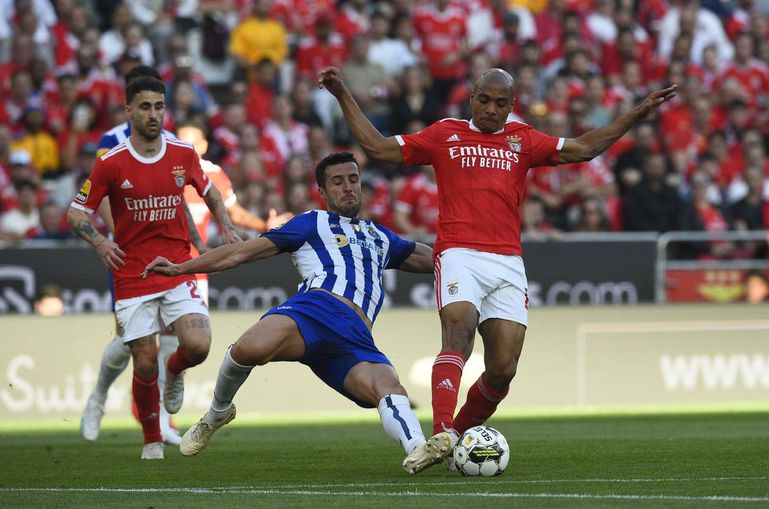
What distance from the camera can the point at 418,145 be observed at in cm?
923

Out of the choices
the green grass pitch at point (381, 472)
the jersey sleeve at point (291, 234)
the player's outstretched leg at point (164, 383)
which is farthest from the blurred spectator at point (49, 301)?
the jersey sleeve at point (291, 234)

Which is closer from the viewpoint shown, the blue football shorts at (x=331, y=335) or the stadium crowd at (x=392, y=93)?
the blue football shorts at (x=331, y=335)

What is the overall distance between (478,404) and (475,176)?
59.4 inches

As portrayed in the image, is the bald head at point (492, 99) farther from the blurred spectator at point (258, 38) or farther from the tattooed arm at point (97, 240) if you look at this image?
the blurred spectator at point (258, 38)

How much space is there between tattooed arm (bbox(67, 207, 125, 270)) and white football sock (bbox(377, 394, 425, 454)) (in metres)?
2.27

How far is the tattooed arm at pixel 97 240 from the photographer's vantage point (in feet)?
31.9

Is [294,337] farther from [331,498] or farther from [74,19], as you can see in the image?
[74,19]

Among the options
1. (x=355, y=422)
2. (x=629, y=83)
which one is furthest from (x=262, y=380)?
(x=629, y=83)

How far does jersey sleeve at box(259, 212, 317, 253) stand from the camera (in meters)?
9.03

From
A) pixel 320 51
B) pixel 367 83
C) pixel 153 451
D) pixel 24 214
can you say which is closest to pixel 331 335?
pixel 153 451

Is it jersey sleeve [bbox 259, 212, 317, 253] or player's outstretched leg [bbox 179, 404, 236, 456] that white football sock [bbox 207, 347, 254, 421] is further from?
jersey sleeve [bbox 259, 212, 317, 253]

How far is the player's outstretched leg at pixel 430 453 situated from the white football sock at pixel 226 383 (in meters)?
1.50

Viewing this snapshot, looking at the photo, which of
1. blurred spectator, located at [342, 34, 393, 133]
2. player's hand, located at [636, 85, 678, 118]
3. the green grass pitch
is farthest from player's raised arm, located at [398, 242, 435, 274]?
blurred spectator, located at [342, 34, 393, 133]

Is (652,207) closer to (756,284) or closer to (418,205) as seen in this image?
(756,284)
